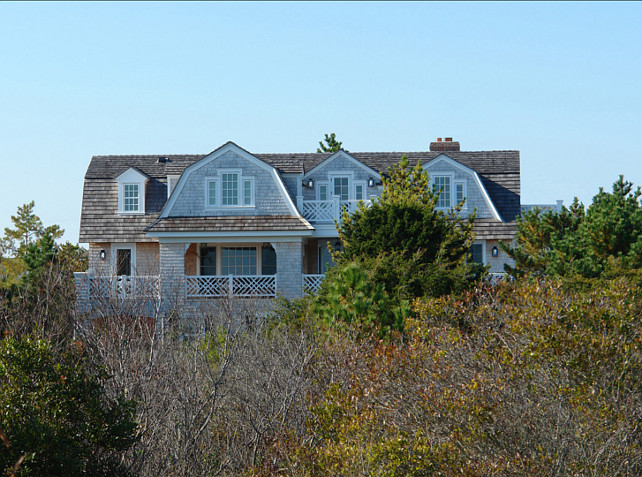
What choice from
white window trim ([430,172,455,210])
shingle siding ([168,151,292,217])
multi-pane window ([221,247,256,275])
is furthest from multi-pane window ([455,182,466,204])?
multi-pane window ([221,247,256,275])

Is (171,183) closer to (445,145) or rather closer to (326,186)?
(326,186)

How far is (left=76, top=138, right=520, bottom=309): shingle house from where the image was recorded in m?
27.2

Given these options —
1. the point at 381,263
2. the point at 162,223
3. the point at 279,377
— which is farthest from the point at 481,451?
the point at 162,223

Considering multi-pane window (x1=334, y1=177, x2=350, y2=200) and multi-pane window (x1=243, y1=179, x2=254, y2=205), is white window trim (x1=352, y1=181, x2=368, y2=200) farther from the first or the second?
multi-pane window (x1=243, y1=179, x2=254, y2=205)

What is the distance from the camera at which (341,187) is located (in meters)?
29.8

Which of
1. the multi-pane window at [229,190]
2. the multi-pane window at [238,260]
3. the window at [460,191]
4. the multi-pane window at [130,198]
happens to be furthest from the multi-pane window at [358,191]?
the multi-pane window at [130,198]

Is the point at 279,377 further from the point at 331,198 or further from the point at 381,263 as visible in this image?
the point at 331,198

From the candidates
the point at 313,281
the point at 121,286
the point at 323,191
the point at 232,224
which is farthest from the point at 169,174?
the point at 313,281

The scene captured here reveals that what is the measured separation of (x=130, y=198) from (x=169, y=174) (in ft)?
5.97

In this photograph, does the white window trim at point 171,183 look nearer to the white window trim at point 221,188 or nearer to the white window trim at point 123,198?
the white window trim at point 123,198

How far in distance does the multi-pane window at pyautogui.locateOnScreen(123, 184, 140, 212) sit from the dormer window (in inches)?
127

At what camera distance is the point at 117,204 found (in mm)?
29797

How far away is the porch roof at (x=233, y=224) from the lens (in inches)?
1066

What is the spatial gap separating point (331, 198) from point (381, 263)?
→ 35.7 feet
